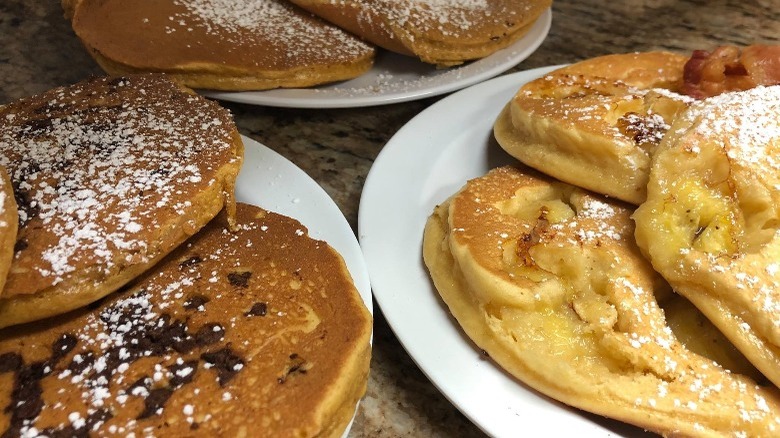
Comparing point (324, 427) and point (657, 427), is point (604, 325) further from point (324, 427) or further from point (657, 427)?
point (324, 427)

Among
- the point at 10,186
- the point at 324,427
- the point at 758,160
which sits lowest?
the point at 324,427

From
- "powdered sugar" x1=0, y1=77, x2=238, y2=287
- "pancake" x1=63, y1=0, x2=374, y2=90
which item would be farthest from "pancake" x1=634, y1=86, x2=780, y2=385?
"pancake" x1=63, y1=0, x2=374, y2=90

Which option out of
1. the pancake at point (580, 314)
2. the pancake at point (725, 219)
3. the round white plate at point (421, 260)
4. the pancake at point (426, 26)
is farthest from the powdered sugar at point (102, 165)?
the pancake at point (725, 219)

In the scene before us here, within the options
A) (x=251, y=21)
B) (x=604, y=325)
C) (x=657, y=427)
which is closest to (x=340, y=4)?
(x=251, y=21)

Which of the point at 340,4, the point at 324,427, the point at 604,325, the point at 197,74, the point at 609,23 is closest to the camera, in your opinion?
the point at 324,427

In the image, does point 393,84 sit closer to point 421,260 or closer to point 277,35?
point 277,35

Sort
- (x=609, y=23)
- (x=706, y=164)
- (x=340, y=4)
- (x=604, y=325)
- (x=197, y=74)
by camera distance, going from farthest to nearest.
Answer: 1. (x=609, y=23)
2. (x=340, y=4)
3. (x=197, y=74)
4. (x=706, y=164)
5. (x=604, y=325)

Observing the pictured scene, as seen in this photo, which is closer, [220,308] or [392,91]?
[220,308]

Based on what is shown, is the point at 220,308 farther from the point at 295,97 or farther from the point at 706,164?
the point at 706,164

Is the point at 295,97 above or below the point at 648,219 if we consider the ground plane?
below
